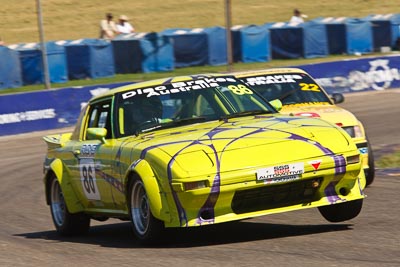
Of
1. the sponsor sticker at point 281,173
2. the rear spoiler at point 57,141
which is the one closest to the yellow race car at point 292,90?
the rear spoiler at point 57,141

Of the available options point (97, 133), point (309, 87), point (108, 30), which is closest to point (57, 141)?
point (97, 133)

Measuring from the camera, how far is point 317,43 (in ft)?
113

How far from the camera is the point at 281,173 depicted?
7.71m

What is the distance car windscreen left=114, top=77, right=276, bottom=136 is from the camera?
8.97 m

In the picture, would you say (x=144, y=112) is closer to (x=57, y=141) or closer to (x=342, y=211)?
(x=57, y=141)

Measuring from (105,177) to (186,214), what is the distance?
1399 millimetres

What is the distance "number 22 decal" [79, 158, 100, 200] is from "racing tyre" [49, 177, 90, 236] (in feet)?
1.73

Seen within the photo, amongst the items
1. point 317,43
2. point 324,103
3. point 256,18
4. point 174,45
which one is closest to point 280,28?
point 317,43

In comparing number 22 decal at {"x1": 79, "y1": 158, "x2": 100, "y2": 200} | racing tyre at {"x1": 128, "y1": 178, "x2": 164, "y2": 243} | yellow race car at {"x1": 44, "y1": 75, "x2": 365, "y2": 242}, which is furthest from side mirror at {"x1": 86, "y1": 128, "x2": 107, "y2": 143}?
racing tyre at {"x1": 128, "y1": 178, "x2": 164, "y2": 243}

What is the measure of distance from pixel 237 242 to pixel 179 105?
61.7 inches

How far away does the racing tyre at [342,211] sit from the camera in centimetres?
844

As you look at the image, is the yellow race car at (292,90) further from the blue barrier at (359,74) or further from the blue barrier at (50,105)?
the blue barrier at (359,74)

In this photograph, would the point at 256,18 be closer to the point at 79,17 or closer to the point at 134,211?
the point at 79,17

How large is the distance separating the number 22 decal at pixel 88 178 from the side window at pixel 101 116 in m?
0.33
